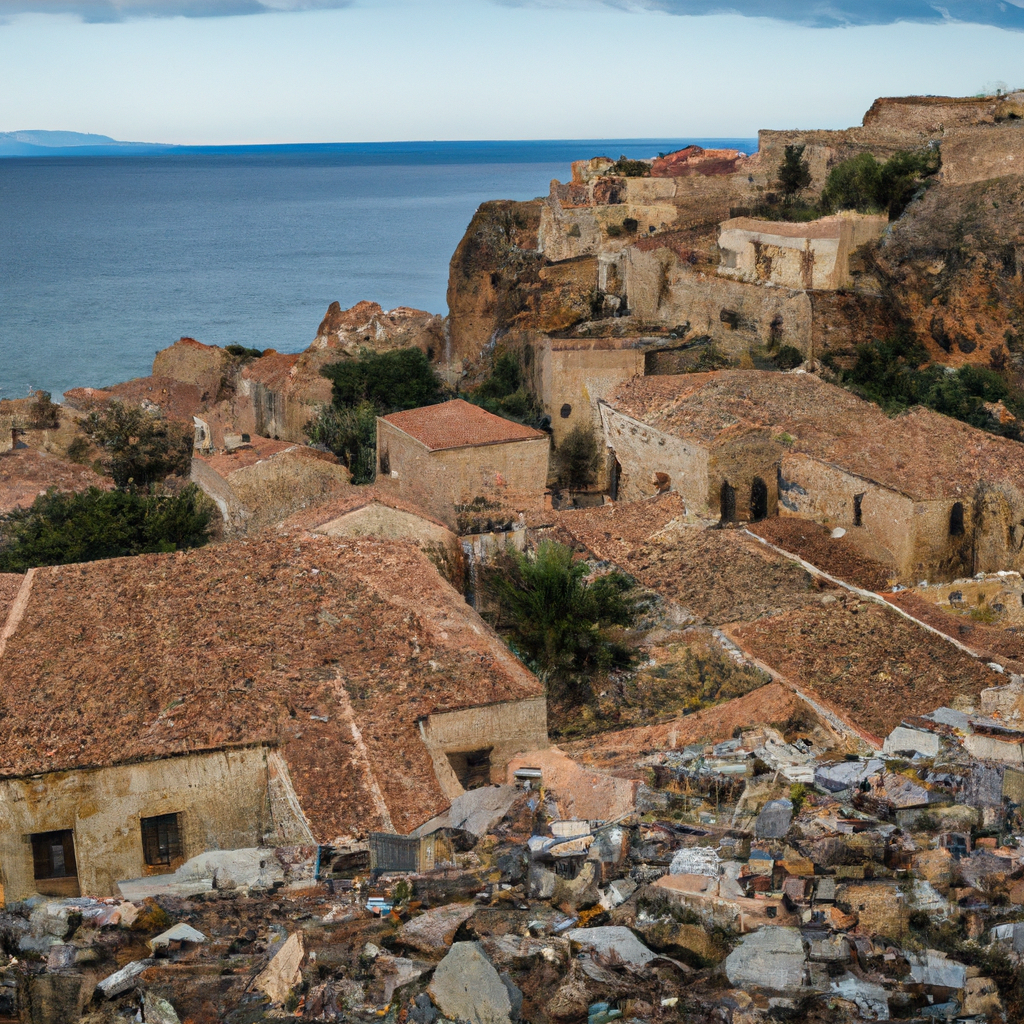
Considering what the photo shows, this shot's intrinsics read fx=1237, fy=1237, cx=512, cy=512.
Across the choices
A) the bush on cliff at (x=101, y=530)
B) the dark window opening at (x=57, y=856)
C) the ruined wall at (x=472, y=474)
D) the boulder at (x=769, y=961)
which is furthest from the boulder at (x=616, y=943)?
the bush on cliff at (x=101, y=530)

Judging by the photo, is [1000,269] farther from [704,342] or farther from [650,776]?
[650,776]

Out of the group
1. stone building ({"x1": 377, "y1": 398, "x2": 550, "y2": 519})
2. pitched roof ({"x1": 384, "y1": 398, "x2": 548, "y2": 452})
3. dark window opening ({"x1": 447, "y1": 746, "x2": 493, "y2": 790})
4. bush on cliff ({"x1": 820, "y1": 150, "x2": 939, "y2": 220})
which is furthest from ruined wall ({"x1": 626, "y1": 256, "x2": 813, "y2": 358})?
dark window opening ({"x1": 447, "y1": 746, "x2": 493, "y2": 790})

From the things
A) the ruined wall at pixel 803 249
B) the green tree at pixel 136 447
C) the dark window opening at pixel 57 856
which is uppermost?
the ruined wall at pixel 803 249

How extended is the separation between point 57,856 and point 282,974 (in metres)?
4.19

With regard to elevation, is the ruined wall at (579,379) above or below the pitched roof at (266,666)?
above

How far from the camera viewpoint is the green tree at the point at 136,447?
1171 inches

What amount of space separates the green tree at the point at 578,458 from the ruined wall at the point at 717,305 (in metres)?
5.02

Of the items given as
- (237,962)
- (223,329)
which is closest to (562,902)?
(237,962)

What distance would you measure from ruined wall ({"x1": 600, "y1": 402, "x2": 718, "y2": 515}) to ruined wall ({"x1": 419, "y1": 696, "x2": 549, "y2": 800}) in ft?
25.6

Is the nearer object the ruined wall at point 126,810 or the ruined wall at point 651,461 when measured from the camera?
the ruined wall at point 126,810

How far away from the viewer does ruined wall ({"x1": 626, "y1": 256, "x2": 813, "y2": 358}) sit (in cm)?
2655

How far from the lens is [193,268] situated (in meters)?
114

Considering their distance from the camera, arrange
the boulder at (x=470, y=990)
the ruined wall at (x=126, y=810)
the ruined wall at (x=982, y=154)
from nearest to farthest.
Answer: the boulder at (x=470, y=990) → the ruined wall at (x=126, y=810) → the ruined wall at (x=982, y=154)

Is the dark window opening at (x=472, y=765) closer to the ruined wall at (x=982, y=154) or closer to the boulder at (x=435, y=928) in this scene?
the boulder at (x=435, y=928)
